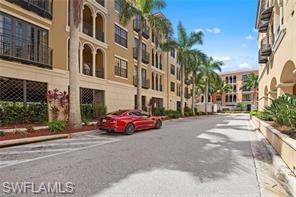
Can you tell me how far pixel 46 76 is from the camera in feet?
57.1

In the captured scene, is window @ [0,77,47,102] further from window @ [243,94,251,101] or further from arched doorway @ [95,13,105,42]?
window @ [243,94,251,101]

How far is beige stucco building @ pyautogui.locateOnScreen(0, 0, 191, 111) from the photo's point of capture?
15.2 metres

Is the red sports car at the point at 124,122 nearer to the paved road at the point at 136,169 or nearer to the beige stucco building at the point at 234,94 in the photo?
the paved road at the point at 136,169

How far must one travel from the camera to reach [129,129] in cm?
1495

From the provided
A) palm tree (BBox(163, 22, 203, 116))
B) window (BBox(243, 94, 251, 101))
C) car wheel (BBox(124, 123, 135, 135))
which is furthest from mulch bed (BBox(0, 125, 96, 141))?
window (BBox(243, 94, 251, 101))

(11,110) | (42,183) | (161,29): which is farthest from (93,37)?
(42,183)

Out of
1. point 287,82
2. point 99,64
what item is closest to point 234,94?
point 99,64

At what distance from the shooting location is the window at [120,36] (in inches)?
1061

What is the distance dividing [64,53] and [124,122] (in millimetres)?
8079

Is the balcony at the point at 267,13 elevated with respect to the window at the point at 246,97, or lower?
elevated

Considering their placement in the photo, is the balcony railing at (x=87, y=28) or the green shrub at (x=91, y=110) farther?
the balcony railing at (x=87, y=28)

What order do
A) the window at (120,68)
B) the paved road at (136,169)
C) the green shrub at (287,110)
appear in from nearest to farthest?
1. the paved road at (136,169)
2. the green shrub at (287,110)
3. the window at (120,68)

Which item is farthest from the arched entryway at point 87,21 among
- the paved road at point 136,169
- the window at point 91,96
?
the paved road at point 136,169

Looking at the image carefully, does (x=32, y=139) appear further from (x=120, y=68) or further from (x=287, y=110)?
(x=120, y=68)
